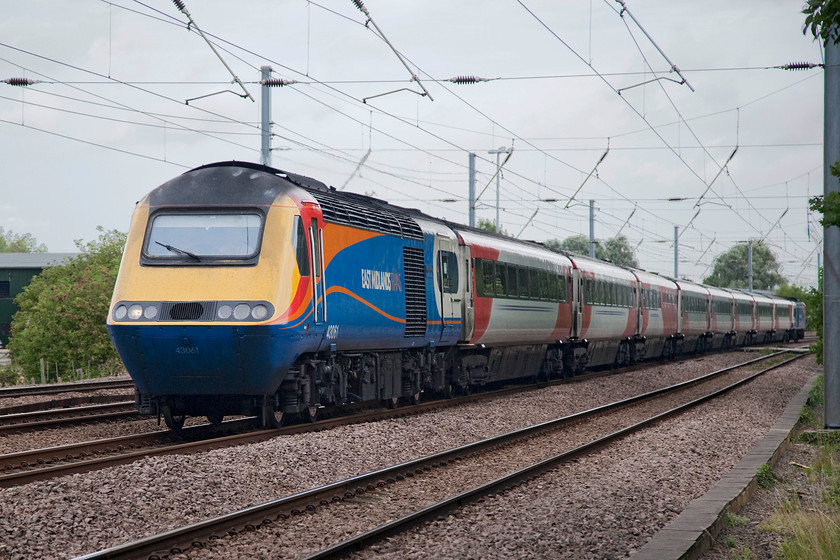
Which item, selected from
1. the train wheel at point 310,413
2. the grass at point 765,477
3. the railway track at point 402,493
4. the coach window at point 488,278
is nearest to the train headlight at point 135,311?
the train wheel at point 310,413

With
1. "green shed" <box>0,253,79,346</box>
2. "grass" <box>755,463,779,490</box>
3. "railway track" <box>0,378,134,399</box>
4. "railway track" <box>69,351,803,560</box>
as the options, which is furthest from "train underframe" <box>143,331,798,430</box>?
"green shed" <box>0,253,79,346</box>

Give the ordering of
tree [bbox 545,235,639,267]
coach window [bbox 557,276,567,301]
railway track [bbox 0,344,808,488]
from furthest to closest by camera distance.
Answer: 1. tree [bbox 545,235,639,267]
2. coach window [bbox 557,276,567,301]
3. railway track [bbox 0,344,808,488]

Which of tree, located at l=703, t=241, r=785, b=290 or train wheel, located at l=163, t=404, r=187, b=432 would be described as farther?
tree, located at l=703, t=241, r=785, b=290

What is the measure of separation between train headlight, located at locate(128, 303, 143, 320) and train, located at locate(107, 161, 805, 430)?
2 cm

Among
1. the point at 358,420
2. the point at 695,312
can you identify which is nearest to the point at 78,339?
the point at 695,312

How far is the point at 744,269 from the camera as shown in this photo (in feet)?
416

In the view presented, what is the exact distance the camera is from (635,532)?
7789mm

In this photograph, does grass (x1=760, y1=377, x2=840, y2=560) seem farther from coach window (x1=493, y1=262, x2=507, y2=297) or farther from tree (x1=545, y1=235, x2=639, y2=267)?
tree (x1=545, y1=235, x2=639, y2=267)

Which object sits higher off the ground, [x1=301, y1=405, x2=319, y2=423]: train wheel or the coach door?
the coach door

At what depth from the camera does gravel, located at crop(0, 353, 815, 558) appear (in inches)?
287

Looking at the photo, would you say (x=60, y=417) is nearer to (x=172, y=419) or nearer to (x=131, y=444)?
(x=172, y=419)

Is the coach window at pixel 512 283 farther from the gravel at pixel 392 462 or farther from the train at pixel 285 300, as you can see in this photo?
the gravel at pixel 392 462

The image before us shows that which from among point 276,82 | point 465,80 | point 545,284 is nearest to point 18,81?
point 276,82

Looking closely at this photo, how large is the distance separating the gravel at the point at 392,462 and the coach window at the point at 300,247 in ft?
7.05
